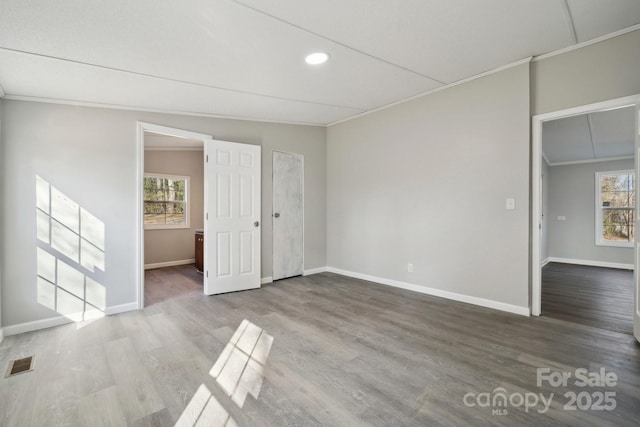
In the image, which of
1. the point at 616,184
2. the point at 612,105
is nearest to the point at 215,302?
the point at 612,105

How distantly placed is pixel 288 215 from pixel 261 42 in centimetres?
302

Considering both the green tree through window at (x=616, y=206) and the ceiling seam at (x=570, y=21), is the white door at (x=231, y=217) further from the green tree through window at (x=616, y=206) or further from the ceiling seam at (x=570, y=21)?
the green tree through window at (x=616, y=206)

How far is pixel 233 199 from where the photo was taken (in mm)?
4355

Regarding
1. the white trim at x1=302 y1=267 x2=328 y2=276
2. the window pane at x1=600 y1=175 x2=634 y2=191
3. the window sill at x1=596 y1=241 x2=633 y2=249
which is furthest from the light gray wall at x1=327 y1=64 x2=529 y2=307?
the window pane at x1=600 y1=175 x2=634 y2=191

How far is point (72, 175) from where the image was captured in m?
3.32

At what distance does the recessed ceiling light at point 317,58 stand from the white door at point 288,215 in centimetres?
223

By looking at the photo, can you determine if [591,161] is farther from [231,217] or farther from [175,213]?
[175,213]

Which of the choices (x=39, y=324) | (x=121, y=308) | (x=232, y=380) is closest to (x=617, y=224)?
(x=232, y=380)

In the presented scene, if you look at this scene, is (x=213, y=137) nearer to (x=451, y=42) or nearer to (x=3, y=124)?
(x=3, y=124)

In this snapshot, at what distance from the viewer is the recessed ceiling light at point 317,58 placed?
274 centimetres

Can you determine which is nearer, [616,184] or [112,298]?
[112,298]

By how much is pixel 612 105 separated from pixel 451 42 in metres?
1.61

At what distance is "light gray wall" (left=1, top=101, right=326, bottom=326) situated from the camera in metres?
3.05

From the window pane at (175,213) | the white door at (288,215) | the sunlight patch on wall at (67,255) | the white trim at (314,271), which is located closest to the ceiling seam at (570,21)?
the white door at (288,215)
